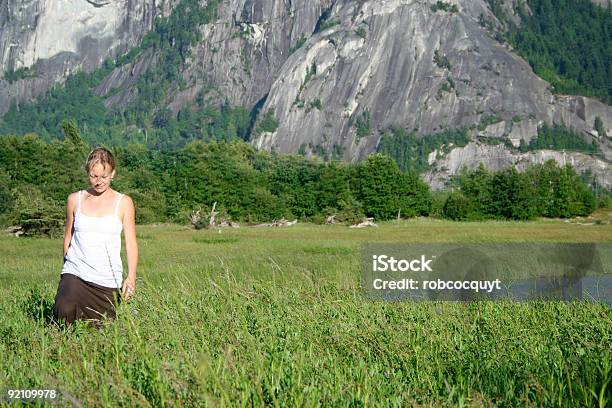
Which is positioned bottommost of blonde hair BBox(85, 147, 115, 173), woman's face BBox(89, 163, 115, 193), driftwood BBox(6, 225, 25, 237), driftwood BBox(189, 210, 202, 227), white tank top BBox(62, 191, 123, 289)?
driftwood BBox(6, 225, 25, 237)

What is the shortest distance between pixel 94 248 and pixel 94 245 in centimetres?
4

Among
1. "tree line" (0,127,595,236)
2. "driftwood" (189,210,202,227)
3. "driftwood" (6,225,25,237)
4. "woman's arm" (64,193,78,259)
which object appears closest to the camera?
"woman's arm" (64,193,78,259)

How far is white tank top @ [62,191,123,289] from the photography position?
8.38 metres

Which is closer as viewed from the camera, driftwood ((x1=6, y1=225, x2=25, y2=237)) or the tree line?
driftwood ((x1=6, y1=225, x2=25, y2=237))

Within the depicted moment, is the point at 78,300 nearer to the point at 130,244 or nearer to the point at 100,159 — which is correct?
the point at 130,244

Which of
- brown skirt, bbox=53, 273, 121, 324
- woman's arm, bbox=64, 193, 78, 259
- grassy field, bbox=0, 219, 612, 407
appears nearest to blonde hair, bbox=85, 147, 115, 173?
woman's arm, bbox=64, 193, 78, 259

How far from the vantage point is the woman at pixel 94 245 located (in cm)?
838

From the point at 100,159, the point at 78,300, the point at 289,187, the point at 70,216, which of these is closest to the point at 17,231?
the point at 70,216

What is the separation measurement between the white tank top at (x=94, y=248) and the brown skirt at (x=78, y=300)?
7cm

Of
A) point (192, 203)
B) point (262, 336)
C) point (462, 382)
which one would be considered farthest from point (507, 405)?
point (192, 203)

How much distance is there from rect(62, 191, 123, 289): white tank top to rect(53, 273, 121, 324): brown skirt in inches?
2.6

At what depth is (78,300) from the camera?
27.6 feet

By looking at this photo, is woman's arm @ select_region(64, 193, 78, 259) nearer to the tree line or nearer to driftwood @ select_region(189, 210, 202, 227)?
driftwood @ select_region(189, 210, 202, 227)

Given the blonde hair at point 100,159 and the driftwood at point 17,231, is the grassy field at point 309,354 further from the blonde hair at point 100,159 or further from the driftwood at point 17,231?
the driftwood at point 17,231
